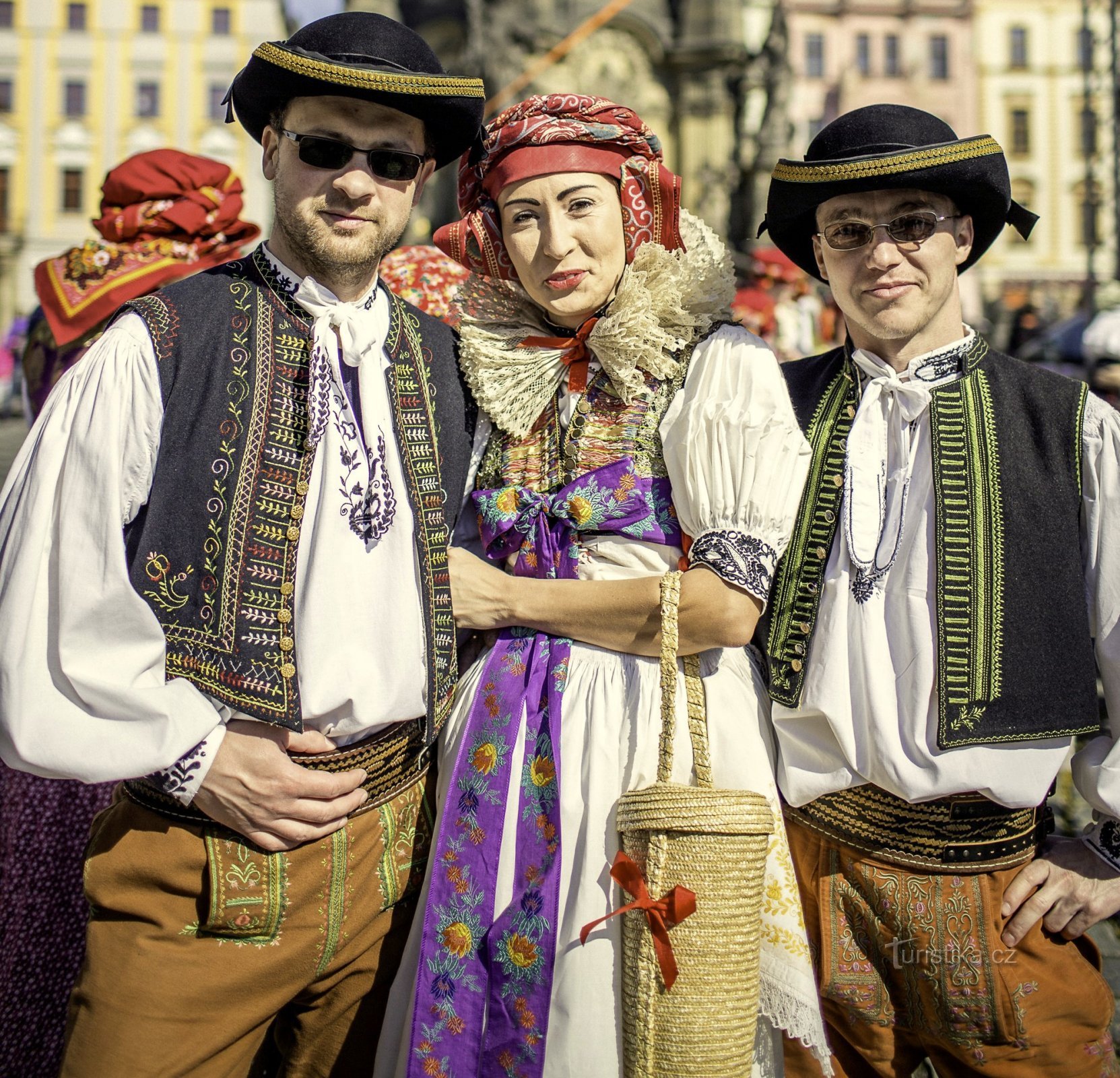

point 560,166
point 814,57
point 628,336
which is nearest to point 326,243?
point 560,166

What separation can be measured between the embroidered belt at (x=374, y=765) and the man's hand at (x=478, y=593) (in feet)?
0.79

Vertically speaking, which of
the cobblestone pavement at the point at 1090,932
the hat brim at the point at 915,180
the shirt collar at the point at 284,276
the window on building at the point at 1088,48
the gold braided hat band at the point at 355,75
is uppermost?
the window on building at the point at 1088,48

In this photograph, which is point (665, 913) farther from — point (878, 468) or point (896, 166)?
point (896, 166)

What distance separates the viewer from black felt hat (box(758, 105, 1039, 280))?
2213mm

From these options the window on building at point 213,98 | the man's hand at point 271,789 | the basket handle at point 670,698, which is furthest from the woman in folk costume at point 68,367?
the window on building at point 213,98

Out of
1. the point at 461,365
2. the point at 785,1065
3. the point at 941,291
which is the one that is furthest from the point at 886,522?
the point at 785,1065

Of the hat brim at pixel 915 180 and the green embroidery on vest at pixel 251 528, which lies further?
the hat brim at pixel 915 180

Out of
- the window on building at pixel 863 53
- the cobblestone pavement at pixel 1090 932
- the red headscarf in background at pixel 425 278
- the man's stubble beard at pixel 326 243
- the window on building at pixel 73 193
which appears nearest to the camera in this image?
the man's stubble beard at pixel 326 243

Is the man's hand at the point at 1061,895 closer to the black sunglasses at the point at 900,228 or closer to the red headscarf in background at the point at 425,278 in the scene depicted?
the black sunglasses at the point at 900,228

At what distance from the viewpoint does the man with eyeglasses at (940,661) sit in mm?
2156

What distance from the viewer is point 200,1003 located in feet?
6.73

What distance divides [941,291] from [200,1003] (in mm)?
2005

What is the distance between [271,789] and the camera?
2033 mm

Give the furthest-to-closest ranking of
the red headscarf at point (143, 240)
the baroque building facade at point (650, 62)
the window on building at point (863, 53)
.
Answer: the window on building at point (863, 53), the baroque building facade at point (650, 62), the red headscarf at point (143, 240)
